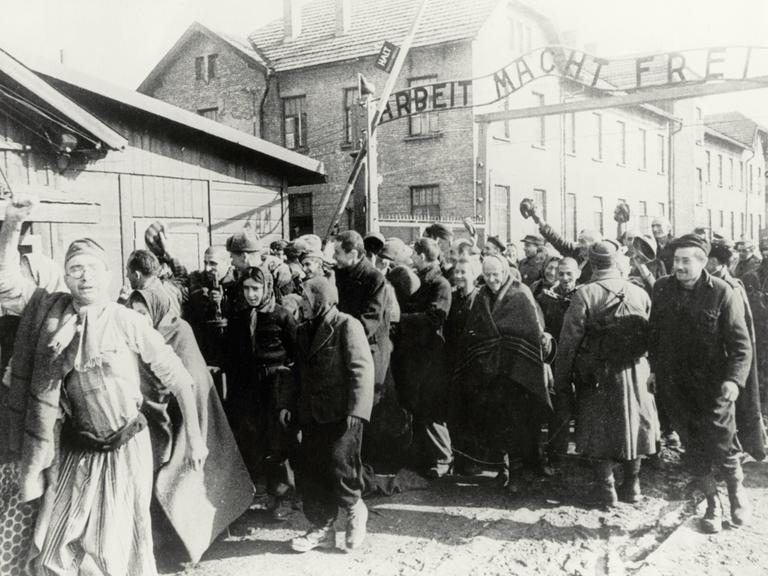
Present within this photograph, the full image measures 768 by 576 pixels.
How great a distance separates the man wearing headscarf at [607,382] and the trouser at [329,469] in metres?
1.88

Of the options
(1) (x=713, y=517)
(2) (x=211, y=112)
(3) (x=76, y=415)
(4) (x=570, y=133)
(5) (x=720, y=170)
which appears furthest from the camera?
(5) (x=720, y=170)

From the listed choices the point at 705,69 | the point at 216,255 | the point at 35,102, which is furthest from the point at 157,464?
the point at 705,69

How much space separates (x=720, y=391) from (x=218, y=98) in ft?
72.7

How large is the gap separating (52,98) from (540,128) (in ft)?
62.9

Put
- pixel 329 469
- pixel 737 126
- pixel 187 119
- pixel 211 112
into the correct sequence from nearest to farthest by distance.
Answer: pixel 329 469
pixel 187 119
pixel 211 112
pixel 737 126

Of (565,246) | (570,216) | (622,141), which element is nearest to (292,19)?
(570,216)

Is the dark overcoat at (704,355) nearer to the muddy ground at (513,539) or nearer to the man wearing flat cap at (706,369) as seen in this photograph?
the man wearing flat cap at (706,369)

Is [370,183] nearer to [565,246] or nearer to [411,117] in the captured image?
[565,246]

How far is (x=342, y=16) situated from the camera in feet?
75.6

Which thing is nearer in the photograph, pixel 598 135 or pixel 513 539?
pixel 513 539

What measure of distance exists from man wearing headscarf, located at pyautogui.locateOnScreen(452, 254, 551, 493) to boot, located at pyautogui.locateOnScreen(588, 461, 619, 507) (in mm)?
611

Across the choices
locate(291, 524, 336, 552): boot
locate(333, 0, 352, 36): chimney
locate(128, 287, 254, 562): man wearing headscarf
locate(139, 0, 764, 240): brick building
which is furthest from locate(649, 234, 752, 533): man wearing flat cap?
locate(333, 0, 352, 36): chimney

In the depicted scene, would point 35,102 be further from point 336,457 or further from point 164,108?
point 336,457

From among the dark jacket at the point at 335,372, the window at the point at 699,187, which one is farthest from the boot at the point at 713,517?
the window at the point at 699,187
